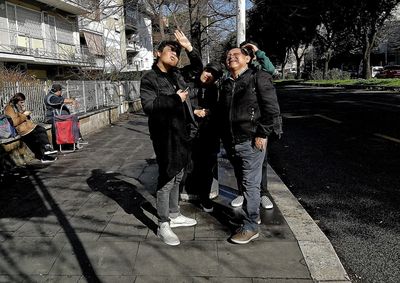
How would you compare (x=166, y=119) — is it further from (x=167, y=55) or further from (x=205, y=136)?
(x=205, y=136)

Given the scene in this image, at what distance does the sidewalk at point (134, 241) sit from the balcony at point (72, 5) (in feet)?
→ 65.6

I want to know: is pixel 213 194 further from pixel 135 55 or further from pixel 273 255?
pixel 135 55

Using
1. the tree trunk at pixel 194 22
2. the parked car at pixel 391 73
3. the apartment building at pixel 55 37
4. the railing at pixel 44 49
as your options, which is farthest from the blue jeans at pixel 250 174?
the parked car at pixel 391 73

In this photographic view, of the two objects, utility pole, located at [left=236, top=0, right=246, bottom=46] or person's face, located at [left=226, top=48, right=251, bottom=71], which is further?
utility pole, located at [left=236, top=0, right=246, bottom=46]

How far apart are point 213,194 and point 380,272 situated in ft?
7.39

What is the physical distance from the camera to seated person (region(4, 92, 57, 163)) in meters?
7.76

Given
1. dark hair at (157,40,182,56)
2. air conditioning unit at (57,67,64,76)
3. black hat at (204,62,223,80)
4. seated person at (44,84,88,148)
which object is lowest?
seated person at (44,84,88,148)

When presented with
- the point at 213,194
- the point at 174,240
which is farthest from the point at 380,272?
the point at 213,194

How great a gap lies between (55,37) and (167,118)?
23294 mm

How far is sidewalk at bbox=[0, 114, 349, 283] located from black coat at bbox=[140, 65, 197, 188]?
0.71 m

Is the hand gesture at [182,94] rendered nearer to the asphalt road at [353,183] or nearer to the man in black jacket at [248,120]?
the man in black jacket at [248,120]

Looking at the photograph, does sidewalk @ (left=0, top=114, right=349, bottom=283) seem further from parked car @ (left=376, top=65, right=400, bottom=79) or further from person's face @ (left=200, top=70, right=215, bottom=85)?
parked car @ (left=376, top=65, right=400, bottom=79)

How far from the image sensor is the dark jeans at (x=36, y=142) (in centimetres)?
787

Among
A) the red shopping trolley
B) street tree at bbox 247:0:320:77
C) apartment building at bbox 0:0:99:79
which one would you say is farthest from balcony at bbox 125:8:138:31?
the red shopping trolley
